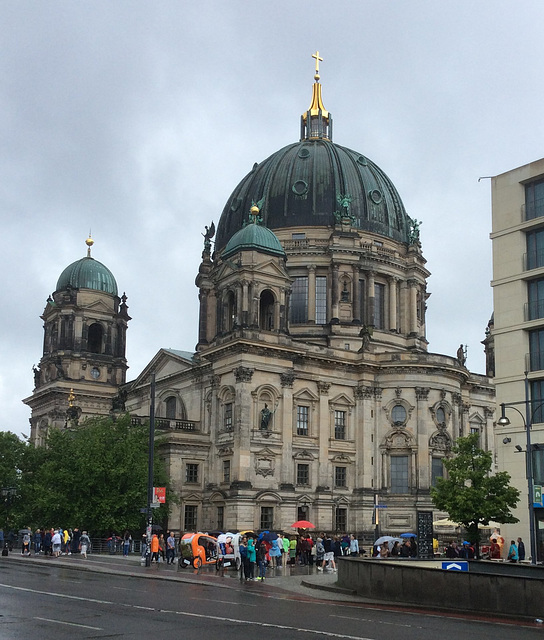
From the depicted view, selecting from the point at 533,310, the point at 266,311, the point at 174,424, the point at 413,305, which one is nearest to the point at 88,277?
the point at 266,311

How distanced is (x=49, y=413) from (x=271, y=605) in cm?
6714

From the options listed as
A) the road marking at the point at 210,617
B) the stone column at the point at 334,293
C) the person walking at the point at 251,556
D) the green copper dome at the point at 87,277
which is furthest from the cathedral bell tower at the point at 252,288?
the road marking at the point at 210,617

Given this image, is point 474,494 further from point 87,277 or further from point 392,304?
point 87,277

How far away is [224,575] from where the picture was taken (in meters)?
39.2

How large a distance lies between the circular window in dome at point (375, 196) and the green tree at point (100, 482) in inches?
1265

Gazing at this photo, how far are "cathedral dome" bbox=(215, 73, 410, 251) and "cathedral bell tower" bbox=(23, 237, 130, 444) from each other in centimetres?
1407

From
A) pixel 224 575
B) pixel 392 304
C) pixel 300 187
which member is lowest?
pixel 224 575

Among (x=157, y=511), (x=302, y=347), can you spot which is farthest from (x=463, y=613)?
(x=302, y=347)

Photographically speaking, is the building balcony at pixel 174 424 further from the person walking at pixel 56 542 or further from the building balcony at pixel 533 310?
the building balcony at pixel 533 310

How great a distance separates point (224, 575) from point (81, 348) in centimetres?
5400

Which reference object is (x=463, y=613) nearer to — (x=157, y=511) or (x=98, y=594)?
(x=98, y=594)

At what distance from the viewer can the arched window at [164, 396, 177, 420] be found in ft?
249

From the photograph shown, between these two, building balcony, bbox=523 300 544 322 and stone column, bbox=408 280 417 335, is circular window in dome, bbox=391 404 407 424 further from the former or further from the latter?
building balcony, bbox=523 300 544 322

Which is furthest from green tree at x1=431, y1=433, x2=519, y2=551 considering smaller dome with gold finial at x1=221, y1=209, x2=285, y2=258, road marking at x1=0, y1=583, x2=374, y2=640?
road marking at x1=0, y1=583, x2=374, y2=640
